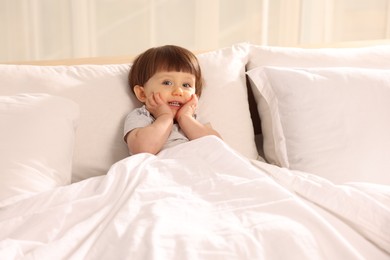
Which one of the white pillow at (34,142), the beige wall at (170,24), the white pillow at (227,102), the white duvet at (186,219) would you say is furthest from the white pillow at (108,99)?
the beige wall at (170,24)

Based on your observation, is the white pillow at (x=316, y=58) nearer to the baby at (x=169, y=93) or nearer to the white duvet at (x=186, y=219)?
the baby at (x=169, y=93)

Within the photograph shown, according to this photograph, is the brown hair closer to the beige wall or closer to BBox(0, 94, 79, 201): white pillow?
BBox(0, 94, 79, 201): white pillow

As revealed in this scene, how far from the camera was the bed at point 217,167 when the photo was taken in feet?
2.76

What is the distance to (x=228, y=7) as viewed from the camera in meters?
2.53

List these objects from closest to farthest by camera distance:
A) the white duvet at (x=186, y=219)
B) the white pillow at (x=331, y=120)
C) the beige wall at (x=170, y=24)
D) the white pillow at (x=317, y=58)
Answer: the white duvet at (x=186, y=219) < the white pillow at (x=331, y=120) < the white pillow at (x=317, y=58) < the beige wall at (x=170, y=24)

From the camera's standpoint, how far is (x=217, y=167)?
1122mm

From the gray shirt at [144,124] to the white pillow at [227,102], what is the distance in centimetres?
9

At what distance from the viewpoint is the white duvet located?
0.81 metres

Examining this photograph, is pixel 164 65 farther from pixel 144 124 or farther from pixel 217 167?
pixel 217 167

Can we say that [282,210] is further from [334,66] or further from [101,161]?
[334,66]

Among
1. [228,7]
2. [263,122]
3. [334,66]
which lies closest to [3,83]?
[263,122]

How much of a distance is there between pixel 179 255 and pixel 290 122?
0.79 meters

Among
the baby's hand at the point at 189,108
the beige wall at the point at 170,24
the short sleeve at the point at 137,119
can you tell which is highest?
the beige wall at the point at 170,24

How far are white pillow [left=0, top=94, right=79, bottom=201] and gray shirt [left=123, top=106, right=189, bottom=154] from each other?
0.54 ft
